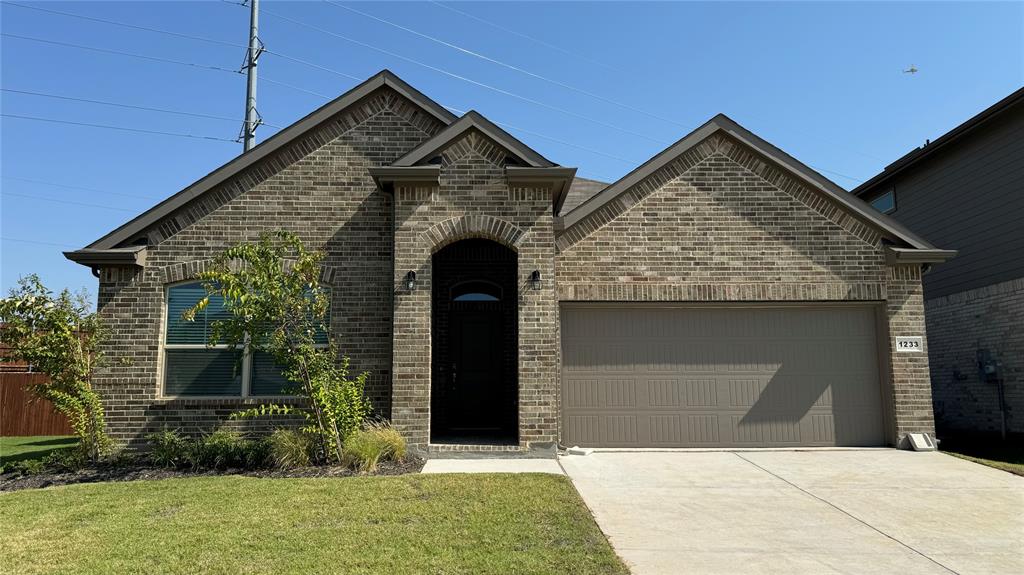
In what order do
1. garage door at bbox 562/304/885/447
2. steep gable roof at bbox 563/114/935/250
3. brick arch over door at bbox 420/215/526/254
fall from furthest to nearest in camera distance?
1. steep gable roof at bbox 563/114/935/250
2. garage door at bbox 562/304/885/447
3. brick arch over door at bbox 420/215/526/254

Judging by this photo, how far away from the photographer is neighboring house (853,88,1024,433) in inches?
463

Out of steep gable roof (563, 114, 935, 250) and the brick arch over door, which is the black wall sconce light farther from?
steep gable roof (563, 114, 935, 250)

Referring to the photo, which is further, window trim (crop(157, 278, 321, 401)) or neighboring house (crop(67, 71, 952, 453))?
window trim (crop(157, 278, 321, 401))

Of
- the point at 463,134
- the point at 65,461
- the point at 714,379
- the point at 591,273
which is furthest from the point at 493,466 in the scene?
the point at 65,461

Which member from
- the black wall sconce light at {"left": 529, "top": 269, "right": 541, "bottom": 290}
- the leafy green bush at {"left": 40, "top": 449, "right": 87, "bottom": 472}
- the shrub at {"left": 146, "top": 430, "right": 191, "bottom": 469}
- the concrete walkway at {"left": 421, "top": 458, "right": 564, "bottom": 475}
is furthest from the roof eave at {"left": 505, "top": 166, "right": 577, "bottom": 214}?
the leafy green bush at {"left": 40, "top": 449, "right": 87, "bottom": 472}

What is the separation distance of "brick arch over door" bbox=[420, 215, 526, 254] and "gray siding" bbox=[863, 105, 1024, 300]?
32.0 ft

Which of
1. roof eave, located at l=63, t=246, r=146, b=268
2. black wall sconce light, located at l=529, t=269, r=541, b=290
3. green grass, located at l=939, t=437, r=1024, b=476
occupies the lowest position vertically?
green grass, located at l=939, t=437, r=1024, b=476

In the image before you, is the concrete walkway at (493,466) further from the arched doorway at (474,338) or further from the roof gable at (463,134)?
the roof gable at (463,134)

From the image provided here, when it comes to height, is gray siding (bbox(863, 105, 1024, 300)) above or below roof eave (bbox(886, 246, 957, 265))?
above

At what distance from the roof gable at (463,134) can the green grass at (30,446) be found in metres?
7.85

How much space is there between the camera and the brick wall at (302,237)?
9.64 m

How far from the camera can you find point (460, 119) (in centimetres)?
973

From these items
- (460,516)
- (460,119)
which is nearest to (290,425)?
(460,516)

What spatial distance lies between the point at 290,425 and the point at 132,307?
319cm
